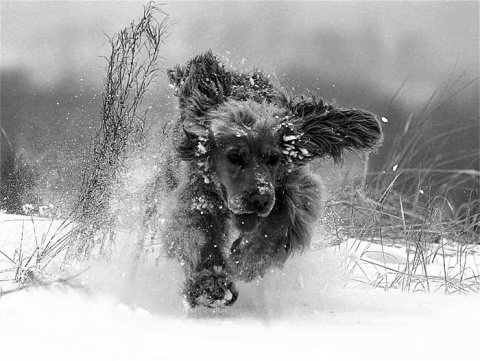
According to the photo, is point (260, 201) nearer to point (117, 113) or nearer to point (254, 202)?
point (254, 202)

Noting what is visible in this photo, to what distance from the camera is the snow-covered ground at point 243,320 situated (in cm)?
219

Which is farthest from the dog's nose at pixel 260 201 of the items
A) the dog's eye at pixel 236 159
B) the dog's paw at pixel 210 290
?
the dog's paw at pixel 210 290

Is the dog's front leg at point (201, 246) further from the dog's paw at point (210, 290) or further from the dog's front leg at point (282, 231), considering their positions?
the dog's front leg at point (282, 231)

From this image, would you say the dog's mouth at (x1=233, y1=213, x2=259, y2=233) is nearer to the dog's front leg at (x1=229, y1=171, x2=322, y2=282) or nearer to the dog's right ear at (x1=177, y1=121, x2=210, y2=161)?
the dog's front leg at (x1=229, y1=171, x2=322, y2=282)

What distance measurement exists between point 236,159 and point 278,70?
5.50 ft

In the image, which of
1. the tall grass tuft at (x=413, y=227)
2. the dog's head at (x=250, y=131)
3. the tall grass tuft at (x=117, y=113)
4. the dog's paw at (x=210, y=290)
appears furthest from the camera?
the tall grass tuft at (x=117, y=113)

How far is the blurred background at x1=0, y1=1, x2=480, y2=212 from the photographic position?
16.9 feet

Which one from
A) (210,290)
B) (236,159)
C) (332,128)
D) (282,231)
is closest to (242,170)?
(236,159)

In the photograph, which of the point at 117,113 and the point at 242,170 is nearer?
the point at 242,170

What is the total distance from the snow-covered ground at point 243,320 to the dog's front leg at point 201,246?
87mm

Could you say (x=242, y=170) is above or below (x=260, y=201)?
above

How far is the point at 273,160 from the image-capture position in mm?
3604

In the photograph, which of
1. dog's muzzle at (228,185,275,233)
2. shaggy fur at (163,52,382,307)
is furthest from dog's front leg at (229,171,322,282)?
dog's muzzle at (228,185,275,233)

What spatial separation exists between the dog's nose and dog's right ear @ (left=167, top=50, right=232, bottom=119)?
2.54ft
